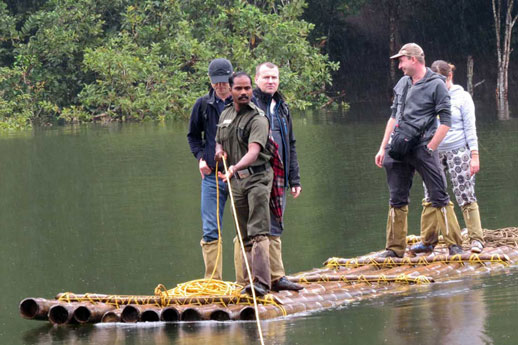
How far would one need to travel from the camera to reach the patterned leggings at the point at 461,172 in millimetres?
10469

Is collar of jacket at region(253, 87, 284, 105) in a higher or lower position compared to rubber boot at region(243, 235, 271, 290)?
higher

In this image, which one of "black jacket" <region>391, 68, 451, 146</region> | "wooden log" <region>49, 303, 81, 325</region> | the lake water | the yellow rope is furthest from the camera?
the yellow rope

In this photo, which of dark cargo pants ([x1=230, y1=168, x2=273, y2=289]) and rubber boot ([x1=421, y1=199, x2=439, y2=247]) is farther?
rubber boot ([x1=421, y1=199, x2=439, y2=247])

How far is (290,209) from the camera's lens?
15414 millimetres

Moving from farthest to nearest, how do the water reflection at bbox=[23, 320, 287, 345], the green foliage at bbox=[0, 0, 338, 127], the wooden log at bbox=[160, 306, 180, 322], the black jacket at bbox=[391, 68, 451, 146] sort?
1. the green foliage at bbox=[0, 0, 338, 127]
2. the black jacket at bbox=[391, 68, 451, 146]
3. the wooden log at bbox=[160, 306, 180, 322]
4. the water reflection at bbox=[23, 320, 287, 345]

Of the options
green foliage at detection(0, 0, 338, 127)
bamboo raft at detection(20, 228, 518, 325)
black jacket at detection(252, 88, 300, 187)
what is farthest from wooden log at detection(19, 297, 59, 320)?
green foliage at detection(0, 0, 338, 127)

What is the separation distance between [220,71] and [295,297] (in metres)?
1.91

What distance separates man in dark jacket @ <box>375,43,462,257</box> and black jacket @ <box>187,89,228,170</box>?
5.83 ft

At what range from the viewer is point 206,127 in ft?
30.7

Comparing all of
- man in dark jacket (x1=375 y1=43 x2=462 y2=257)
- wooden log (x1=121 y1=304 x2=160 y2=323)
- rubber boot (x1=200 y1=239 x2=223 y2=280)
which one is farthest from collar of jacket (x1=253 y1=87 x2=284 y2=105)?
wooden log (x1=121 y1=304 x2=160 y2=323)

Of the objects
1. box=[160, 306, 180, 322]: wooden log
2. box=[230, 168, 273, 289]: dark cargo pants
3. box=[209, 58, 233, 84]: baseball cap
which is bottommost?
box=[160, 306, 180, 322]: wooden log

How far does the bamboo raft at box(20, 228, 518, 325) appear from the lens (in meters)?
8.38

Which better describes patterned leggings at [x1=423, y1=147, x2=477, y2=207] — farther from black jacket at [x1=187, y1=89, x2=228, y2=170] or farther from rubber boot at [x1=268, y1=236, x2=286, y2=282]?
black jacket at [x1=187, y1=89, x2=228, y2=170]

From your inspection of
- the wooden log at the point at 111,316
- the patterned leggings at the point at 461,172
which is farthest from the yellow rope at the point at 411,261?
the wooden log at the point at 111,316
